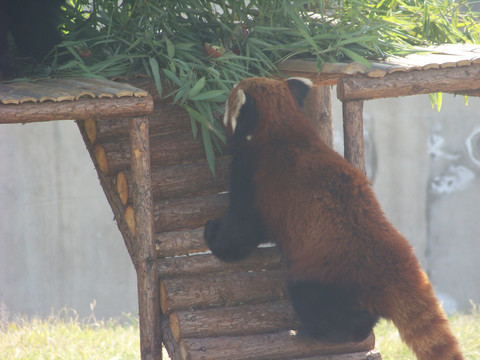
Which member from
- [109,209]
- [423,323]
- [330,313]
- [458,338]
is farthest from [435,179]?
[423,323]

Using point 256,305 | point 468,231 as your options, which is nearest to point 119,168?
point 256,305

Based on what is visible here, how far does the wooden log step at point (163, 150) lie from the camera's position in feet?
11.9

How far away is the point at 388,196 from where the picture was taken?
8.98 metres

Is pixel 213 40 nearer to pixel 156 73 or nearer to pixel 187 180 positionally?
pixel 156 73

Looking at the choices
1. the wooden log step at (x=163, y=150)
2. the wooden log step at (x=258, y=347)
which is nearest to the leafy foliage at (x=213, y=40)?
the wooden log step at (x=163, y=150)

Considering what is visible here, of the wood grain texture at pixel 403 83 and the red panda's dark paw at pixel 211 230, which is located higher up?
the wood grain texture at pixel 403 83

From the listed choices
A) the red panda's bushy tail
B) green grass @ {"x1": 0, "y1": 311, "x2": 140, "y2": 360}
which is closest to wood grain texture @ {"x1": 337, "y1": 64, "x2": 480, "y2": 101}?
the red panda's bushy tail

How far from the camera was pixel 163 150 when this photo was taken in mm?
3697

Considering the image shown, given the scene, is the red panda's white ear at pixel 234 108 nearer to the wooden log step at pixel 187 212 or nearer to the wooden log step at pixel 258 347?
the wooden log step at pixel 187 212

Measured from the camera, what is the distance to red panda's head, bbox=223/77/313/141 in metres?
3.17

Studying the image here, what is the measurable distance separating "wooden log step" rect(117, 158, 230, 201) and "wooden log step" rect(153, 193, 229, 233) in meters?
0.05

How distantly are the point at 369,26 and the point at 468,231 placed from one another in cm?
607

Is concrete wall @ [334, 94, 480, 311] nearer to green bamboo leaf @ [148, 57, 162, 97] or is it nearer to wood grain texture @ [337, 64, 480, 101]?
wood grain texture @ [337, 64, 480, 101]

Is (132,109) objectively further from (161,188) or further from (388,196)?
(388,196)
